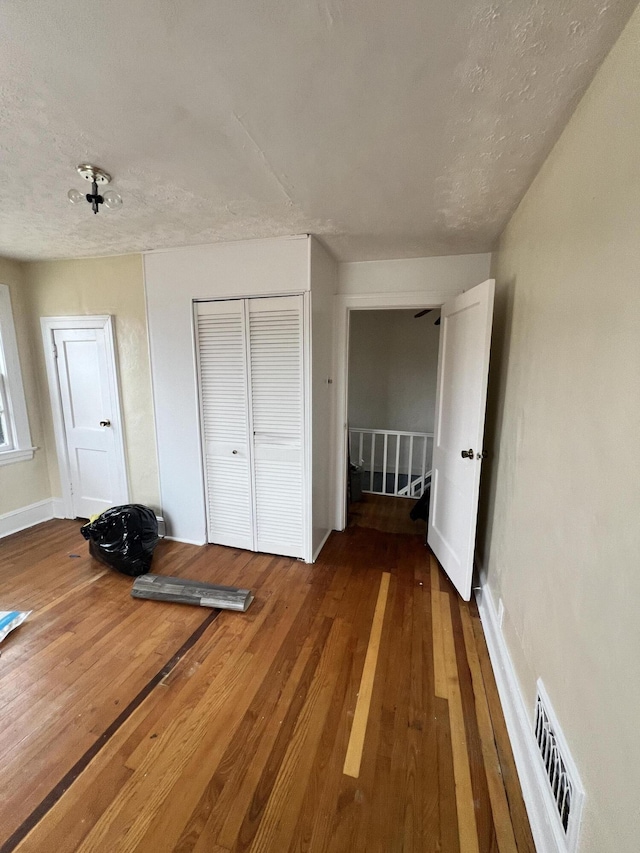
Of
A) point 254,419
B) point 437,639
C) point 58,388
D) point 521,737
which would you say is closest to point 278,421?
point 254,419

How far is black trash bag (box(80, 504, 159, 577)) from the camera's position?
8.26 ft

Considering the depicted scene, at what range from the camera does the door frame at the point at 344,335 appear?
273cm

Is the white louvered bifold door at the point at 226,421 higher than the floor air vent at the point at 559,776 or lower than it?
higher

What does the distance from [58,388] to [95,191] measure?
2240 millimetres

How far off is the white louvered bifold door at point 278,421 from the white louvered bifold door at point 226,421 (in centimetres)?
8

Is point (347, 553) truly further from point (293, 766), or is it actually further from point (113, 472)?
point (113, 472)

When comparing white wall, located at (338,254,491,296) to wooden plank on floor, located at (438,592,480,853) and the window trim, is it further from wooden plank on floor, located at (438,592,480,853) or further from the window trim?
the window trim

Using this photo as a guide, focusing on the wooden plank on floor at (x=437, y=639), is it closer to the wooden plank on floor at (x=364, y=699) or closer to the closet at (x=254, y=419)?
the wooden plank on floor at (x=364, y=699)

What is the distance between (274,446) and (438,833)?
79.7 inches

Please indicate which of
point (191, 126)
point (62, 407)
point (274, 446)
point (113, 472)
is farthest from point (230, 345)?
point (62, 407)

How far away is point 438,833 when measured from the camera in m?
1.11

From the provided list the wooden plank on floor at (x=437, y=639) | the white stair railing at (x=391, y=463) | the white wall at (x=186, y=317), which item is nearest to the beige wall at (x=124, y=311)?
the white wall at (x=186, y=317)

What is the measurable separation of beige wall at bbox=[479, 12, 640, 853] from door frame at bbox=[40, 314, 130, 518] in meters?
3.07

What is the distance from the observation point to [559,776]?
1023 millimetres
